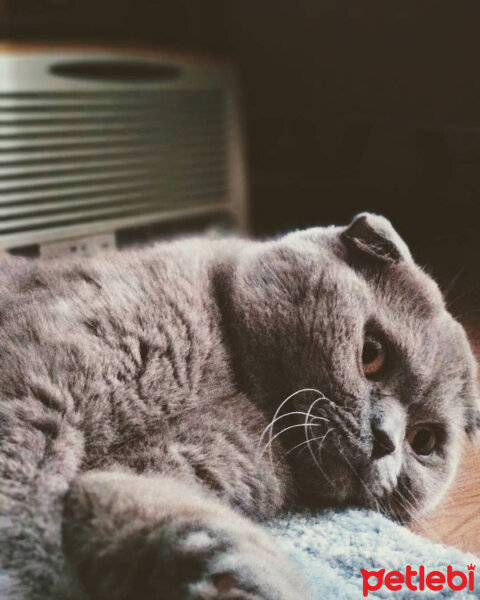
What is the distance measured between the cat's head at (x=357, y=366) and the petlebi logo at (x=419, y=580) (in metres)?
0.11

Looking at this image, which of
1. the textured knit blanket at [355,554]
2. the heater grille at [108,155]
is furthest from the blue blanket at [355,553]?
the heater grille at [108,155]

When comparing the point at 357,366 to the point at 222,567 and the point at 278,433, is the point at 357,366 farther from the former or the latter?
the point at 222,567

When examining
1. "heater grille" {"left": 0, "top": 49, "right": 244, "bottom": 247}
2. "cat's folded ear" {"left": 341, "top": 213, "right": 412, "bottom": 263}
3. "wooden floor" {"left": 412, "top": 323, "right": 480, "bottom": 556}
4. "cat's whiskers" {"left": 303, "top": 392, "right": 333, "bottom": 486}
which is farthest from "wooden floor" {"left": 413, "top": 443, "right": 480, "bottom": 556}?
"heater grille" {"left": 0, "top": 49, "right": 244, "bottom": 247}

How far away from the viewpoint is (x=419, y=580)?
587 mm

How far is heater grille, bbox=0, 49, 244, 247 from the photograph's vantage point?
117 centimetres

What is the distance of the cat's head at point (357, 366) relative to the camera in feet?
2.25

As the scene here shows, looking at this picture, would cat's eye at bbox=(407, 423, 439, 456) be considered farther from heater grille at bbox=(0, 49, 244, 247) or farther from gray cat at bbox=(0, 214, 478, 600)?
heater grille at bbox=(0, 49, 244, 247)

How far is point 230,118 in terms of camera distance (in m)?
1.23

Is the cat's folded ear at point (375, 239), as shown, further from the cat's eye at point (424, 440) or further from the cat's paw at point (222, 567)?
the cat's paw at point (222, 567)

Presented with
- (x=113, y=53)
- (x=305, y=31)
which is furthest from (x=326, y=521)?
(x=113, y=53)

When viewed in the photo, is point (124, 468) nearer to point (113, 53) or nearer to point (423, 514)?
point (423, 514)

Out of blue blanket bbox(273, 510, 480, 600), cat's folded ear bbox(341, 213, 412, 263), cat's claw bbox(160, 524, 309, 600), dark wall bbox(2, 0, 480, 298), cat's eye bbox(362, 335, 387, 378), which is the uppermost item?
dark wall bbox(2, 0, 480, 298)

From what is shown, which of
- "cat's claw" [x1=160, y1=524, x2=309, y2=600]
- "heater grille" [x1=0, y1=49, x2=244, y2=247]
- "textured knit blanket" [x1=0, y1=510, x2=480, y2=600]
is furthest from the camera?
"heater grille" [x1=0, y1=49, x2=244, y2=247]

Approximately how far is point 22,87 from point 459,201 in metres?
0.73
